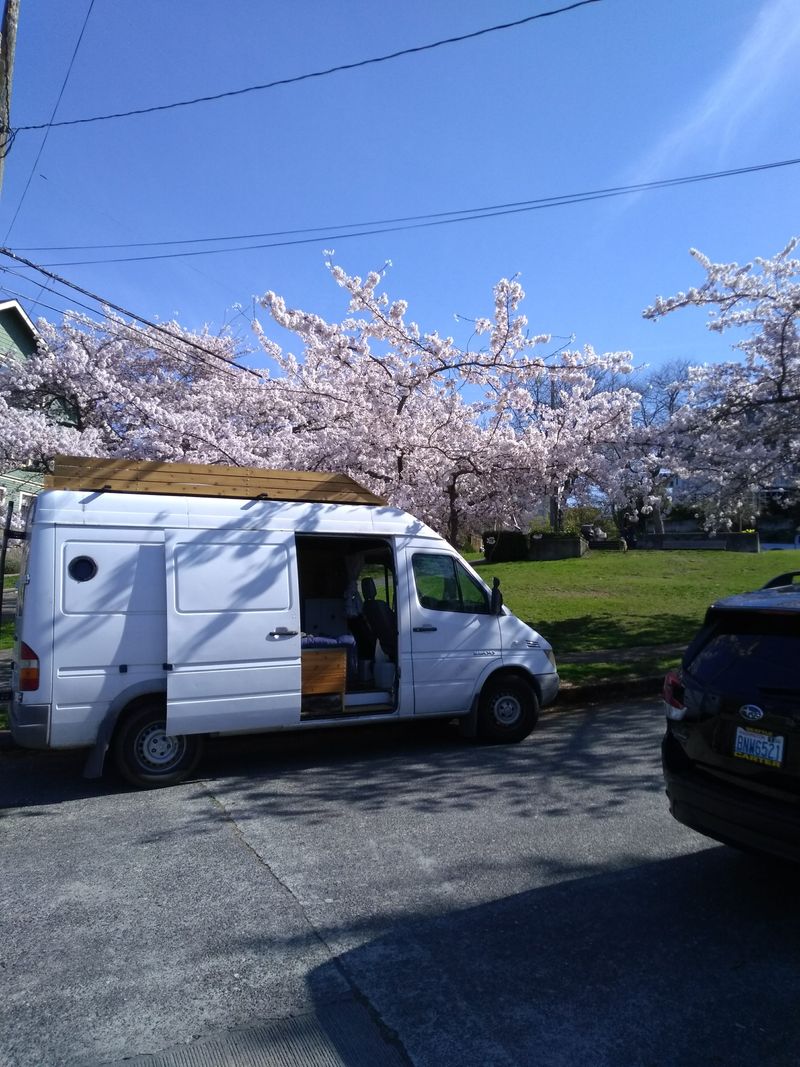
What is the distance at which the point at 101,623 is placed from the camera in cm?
679

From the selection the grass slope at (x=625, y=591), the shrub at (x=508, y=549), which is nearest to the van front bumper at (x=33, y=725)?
the grass slope at (x=625, y=591)

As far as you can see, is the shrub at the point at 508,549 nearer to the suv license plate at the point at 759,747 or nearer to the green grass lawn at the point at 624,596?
the green grass lawn at the point at 624,596

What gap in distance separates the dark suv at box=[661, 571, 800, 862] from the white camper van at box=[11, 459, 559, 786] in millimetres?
3690

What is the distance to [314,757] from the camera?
8.27 metres

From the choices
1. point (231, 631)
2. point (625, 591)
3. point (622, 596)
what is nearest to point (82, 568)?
point (231, 631)

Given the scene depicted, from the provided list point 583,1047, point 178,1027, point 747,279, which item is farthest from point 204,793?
point 747,279

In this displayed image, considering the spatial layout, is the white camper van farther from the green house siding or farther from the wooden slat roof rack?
the green house siding

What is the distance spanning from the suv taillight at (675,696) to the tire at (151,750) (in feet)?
13.3

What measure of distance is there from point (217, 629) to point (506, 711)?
3187 mm

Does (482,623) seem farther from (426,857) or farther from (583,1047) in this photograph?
(583,1047)

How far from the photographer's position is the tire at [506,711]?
28.0 ft

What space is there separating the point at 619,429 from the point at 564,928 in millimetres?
10869

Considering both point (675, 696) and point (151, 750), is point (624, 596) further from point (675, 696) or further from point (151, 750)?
point (675, 696)

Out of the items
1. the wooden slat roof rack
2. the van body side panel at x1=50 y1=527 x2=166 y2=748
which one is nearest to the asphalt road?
the van body side panel at x1=50 y1=527 x2=166 y2=748
